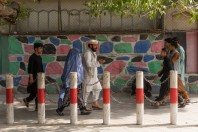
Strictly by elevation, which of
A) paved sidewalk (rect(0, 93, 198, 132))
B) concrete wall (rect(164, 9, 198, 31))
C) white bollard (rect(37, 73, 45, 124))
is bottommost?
paved sidewalk (rect(0, 93, 198, 132))

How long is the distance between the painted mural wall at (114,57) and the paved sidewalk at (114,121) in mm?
1972

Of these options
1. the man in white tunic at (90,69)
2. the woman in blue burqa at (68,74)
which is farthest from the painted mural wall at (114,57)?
the woman in blue burqa at (68,74)

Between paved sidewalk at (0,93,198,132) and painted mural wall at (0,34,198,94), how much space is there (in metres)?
1.97

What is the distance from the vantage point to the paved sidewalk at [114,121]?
25.3 ft

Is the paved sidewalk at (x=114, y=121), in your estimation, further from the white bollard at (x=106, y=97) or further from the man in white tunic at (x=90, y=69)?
the man in white tunic at (x=90, y=69)

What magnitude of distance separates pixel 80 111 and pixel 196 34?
16.6 feet

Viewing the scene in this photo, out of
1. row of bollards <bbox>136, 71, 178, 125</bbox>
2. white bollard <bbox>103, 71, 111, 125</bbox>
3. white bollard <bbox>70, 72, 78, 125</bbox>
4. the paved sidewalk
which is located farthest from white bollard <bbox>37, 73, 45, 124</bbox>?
row of bollards <bbox>136, 71, 178, 125</bbox>

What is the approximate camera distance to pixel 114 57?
12.4 meters

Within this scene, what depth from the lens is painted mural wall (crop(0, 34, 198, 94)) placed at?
12.3m

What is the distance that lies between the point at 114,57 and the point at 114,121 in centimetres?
420

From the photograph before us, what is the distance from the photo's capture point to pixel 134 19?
12.6 meters

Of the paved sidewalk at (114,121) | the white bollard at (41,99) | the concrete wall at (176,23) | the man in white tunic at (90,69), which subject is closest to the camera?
the paved sidewalk at (114,121)

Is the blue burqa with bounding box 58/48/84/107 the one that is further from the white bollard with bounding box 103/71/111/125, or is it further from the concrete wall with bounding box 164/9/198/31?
the concrete wall with bounding box 164/9/198/31

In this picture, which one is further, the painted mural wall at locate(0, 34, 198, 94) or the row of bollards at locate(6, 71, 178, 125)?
the painted mural wall at locate(0, 34, 198, 94)
